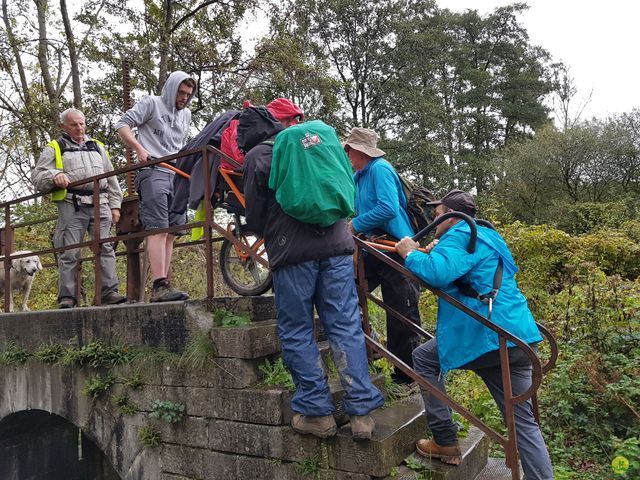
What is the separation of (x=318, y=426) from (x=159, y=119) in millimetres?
→ 3280

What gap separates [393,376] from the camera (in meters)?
4.31

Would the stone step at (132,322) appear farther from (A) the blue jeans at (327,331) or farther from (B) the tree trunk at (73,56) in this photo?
(B) the tree trunk at (73,56)

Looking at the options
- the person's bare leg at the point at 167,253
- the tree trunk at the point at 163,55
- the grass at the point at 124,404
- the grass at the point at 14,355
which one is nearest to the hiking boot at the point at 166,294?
the person's bare leg at the point at 167,253

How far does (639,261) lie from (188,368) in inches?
374

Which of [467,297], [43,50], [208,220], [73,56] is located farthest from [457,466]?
[43,50]

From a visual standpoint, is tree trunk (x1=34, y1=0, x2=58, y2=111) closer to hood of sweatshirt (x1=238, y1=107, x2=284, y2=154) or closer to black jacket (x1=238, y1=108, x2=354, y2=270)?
hood of sweatshirt (x1=238, y1=107, x2=284, y2=154)

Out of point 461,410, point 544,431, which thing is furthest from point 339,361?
point 544,431

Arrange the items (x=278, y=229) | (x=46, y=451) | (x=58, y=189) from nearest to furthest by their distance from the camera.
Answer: (x=278, y=229) < (x=58, y=189) < (x=46, y=451)

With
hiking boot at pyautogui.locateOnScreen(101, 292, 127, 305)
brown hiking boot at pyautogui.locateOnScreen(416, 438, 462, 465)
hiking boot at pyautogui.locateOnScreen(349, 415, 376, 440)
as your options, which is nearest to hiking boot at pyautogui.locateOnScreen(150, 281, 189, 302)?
hiking boot at pyautogui.locateOnScreen(101, 292, 127, 305)

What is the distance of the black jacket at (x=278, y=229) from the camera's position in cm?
294

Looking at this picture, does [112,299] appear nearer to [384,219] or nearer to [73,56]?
[384,219]

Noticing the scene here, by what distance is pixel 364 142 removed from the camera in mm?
4156

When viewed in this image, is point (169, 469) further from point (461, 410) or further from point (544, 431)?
point (544, 431)

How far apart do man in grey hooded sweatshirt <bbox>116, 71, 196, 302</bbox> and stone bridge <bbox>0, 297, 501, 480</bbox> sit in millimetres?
505
